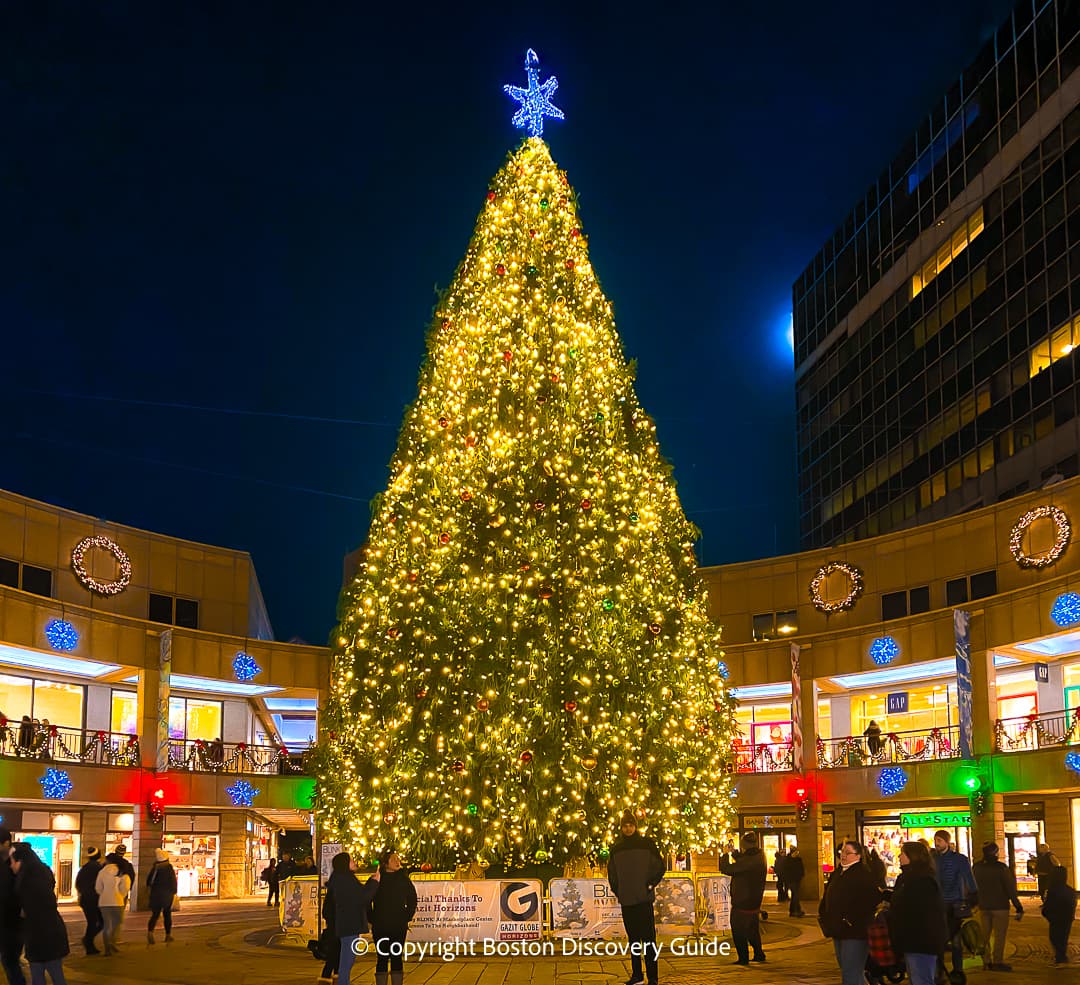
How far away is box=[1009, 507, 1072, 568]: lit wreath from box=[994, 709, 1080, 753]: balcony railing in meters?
3.82

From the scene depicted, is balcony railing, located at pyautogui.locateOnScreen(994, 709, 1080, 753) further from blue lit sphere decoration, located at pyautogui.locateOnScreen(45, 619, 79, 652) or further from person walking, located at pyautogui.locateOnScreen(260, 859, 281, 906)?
blue lit sphere decoration, located at pyautogui.locateOnScreen(45, 619, 79, 652)

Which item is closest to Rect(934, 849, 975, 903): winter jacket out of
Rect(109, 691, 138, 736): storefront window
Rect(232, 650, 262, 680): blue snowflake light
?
Rect(232, 650, 262, 680): blue snowflake light

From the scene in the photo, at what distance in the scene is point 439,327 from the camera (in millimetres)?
23625

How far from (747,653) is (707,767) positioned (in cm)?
2084

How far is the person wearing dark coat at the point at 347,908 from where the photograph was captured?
13.8 m

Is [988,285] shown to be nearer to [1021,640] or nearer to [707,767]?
[1021,640]

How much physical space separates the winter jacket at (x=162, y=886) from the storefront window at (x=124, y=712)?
17669mm

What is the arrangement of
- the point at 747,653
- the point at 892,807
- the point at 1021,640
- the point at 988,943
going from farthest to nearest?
the point at 747,653
the point at 892,807
the point at 1021,640
the point at 988,943

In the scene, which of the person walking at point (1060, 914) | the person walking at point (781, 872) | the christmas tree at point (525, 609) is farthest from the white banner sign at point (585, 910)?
the person walking at point (781, 872)

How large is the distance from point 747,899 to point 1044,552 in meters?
19.5

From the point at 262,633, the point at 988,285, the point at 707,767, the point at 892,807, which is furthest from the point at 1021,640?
the point at 262,633

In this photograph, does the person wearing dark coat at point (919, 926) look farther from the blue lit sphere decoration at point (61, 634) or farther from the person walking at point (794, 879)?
the blue lit sphere decoration at point (61, 634)

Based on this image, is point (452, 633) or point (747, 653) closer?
point (452, 633)

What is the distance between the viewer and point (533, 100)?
25344 mm
